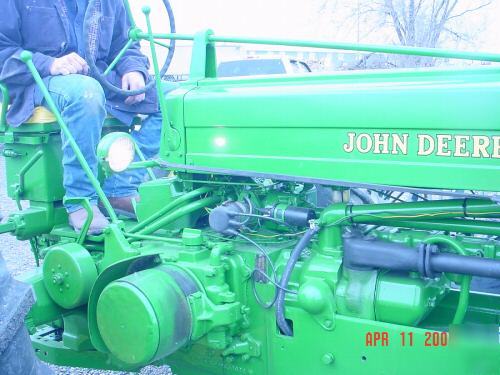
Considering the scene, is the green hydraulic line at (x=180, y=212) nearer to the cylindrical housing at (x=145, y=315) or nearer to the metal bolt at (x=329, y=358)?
the cylindrical housing at (x=145, y=315)

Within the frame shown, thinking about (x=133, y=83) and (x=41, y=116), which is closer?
(x=41, y=116)

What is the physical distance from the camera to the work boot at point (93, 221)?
279 centimetres

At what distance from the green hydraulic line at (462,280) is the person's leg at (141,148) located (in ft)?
5.99

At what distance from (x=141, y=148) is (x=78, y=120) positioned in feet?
1.97

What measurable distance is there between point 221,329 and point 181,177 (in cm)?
75

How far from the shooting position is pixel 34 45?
3031mm

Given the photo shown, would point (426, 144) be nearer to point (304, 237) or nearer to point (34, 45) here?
point (304, 237)

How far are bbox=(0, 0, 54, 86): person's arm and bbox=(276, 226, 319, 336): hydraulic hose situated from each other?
1.59 metres

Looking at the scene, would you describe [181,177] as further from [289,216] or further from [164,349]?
[164,349]

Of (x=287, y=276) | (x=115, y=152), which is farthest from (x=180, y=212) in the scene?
Result: (x=287, y=276)

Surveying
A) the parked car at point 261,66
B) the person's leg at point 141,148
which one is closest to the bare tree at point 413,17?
the parked car at point 261,66

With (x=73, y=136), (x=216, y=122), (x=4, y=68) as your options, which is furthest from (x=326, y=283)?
(x=4, y=68)

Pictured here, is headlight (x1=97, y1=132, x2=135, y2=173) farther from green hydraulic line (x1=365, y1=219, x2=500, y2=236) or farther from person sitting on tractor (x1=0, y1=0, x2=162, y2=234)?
green hydraulic line (x1=365, y1=219, x2=500, y2=236)

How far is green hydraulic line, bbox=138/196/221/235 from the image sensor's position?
256 centimetres
